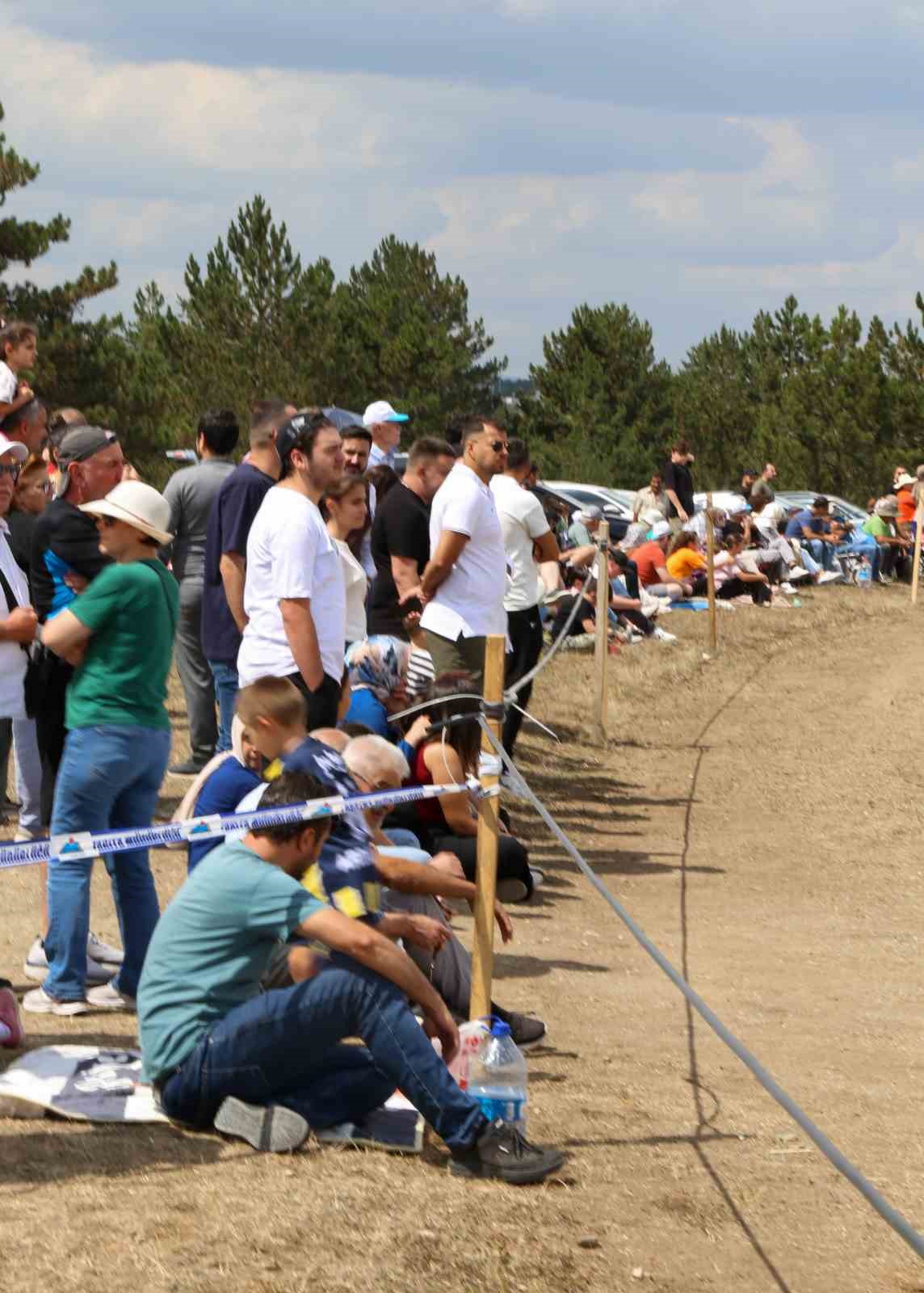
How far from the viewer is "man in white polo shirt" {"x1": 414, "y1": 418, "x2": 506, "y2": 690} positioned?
8.59 meters

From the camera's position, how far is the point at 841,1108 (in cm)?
620

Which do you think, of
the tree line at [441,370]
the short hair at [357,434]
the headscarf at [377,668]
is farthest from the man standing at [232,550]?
the tree line at [441,370]

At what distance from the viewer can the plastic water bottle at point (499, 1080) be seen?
523 cm

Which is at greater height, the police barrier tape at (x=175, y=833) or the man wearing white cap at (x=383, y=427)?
the man wearing white cap at (x=383, y=427)

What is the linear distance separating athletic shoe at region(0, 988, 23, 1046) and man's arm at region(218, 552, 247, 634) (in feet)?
8.98

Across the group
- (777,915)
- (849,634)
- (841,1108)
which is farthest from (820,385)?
(841,1108)

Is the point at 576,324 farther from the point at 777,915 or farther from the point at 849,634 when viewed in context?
the point at 777,915

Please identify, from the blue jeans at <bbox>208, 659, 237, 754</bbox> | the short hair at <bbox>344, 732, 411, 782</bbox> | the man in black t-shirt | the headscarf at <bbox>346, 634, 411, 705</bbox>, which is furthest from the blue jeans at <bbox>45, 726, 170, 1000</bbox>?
the man in black t-shirt

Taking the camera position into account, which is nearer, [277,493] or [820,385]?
[277,493]

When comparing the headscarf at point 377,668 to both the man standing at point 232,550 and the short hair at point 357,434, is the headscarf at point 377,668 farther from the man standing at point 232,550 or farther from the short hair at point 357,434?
the short hair at point 357,434

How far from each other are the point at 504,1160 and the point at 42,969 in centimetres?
249

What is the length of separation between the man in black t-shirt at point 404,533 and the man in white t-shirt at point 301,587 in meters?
2.38

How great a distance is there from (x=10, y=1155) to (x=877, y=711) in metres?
13.7

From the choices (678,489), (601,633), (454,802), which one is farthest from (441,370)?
(454,802)
